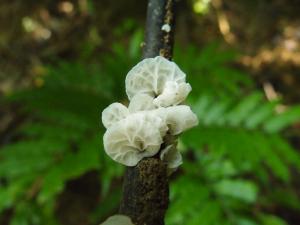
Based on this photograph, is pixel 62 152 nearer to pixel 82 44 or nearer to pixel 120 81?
pixel 120 81

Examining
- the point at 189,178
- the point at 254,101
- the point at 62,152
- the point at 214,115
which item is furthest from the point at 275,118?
the point at 62,152

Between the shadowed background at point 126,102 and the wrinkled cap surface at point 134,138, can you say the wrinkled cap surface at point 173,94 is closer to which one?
the wrinkled cap surface at point 134,138

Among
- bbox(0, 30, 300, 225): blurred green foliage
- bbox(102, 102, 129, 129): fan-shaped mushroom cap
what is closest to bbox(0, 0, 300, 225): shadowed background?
bbox(0, 30, 300, 225): blurred green foliage

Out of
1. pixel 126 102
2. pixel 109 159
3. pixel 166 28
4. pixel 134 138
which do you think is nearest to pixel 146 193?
pixel 134 138

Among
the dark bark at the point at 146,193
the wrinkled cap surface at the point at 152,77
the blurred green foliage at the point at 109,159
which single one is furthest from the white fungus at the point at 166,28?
the blurred green foliage at the point at 109,159

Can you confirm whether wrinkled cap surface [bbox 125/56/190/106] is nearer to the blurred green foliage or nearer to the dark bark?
the dark bark
